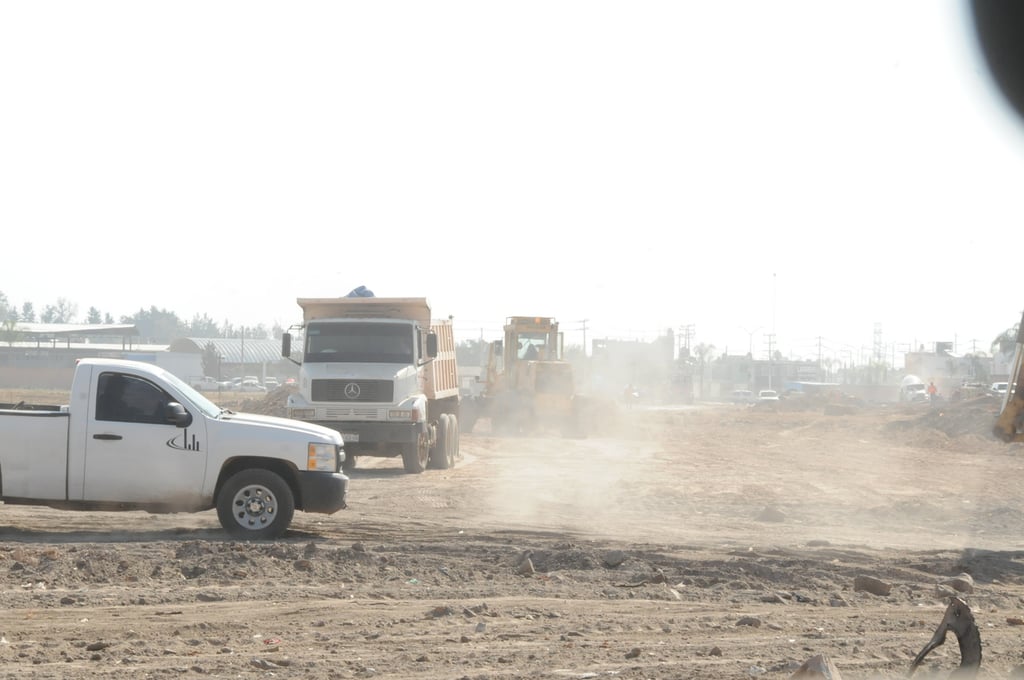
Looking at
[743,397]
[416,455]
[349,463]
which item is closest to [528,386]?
[349,463]

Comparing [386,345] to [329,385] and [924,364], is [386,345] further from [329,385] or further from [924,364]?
[924,364]

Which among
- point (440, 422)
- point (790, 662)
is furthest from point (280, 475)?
point (440, 422)

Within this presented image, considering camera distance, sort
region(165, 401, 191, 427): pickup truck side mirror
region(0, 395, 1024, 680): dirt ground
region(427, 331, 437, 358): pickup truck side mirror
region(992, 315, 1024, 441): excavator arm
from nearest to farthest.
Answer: region(0, 395, 1024, 680): dirt ground
region(165, 401, 191, 427): pickup truck side mirror
region(992, 315, 1024, 441): excavator arm
region(427, 331, 437, 358): pickup truck side mirror

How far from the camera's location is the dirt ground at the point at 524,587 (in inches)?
301

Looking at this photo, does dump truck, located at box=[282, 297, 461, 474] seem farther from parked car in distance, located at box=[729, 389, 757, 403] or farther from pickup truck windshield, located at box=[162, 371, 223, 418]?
parked car in distance, located at box=[729, 389, 757, 403]

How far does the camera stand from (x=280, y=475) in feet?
43.6

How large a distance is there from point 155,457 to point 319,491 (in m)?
1.88

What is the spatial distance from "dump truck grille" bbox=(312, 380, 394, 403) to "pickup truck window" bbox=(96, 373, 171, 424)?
8.99m

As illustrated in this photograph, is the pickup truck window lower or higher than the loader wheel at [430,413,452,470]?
higher

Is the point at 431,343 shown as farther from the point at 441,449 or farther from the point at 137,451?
the point at 137,451

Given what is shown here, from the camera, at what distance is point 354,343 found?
22.6m

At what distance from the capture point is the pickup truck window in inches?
512

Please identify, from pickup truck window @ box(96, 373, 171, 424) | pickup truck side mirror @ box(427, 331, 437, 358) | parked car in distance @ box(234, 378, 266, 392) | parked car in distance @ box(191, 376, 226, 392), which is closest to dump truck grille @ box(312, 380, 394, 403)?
pickup truck side mirror @ box(427, 331, 437, 358)

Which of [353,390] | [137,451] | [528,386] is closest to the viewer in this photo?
[137,451]
